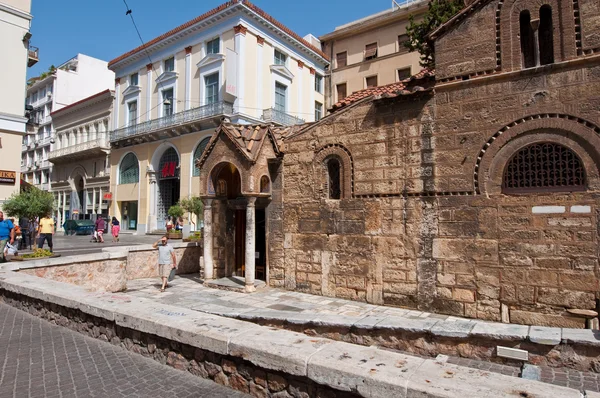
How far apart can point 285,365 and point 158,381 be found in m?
1.63

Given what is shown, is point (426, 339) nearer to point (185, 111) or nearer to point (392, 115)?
point (392, 115)

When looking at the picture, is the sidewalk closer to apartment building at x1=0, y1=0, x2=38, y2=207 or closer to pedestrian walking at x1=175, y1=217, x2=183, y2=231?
pedestrian walking at x1=175, y1=217, x2=183, y2=231

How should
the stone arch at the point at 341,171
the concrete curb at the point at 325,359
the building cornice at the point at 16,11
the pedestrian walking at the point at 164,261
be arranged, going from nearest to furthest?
the concrete curb at the point at 325,359 → the stone arch at the point at 341,171 → the pedestrian walking at the point at 164,261 → the building cornice at the point at 16,11

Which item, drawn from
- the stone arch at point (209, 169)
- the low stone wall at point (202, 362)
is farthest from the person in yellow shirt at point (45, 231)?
the low stone wall at point (202, 362)

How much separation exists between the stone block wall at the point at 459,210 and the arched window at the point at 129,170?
2529 cm

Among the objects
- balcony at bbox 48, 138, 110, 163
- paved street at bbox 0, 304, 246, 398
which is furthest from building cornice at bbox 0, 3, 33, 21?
paved street at bbox 0, 304, 246, 398

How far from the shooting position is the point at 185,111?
88.3ft

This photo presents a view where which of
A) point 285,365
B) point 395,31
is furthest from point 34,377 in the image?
point 395,31

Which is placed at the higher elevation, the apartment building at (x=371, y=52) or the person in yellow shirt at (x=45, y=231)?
the apartment building at (x=371, y=52)

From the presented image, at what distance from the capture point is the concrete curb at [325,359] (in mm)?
2594

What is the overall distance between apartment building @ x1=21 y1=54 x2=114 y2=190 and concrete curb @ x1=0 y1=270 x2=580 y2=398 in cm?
4510

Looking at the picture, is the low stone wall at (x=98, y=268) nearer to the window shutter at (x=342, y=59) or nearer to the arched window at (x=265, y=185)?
the arched window at (x=265, y=185)

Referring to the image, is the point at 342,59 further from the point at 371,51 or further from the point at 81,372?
the point at 81,372

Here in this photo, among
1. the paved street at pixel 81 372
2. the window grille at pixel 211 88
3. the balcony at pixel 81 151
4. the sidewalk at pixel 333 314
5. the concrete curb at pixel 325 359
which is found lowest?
the sidewalk at pixel 333 314
